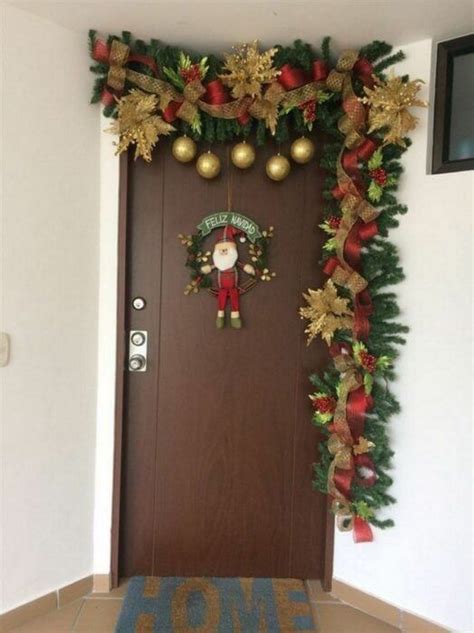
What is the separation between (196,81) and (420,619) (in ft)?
6.75

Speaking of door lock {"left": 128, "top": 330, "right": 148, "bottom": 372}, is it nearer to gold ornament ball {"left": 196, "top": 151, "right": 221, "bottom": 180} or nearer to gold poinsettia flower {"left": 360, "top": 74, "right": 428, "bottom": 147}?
gold ornament ball {"left": 196, "top": 151, "right": 221, "bottom": 180}

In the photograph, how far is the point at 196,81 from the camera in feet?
4.86

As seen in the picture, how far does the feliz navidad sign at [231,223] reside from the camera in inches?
65.2

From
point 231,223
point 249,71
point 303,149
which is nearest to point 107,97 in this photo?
point 249,71

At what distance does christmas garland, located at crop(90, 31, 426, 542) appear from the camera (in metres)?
1.49

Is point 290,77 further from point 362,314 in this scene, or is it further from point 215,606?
point 215,606

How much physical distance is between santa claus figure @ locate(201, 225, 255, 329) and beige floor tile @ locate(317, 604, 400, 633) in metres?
1.13

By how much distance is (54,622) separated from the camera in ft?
5.02

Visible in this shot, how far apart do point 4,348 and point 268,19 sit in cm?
139

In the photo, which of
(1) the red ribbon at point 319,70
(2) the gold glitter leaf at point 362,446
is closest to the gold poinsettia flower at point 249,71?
(1) the red ribbon at point 319,70

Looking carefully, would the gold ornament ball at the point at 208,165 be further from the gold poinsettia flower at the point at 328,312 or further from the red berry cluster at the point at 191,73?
the gold poinsettia flower at the point at 328,312

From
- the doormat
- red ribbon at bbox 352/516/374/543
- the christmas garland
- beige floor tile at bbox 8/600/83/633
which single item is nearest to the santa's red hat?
the christmas garland

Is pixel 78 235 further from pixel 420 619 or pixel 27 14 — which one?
pixel 420 619

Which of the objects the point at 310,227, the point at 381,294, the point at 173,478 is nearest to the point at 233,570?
the point at 173,478
